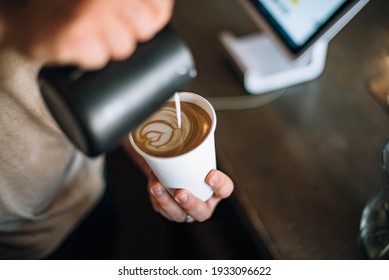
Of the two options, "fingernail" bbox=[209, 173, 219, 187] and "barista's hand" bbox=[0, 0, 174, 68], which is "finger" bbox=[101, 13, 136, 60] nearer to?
"barista's hand" bbox=[0, 0, 174, 68]

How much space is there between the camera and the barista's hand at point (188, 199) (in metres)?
0.69

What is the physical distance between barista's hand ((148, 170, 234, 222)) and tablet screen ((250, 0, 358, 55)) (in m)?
0.35

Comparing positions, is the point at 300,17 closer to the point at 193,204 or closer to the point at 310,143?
the point at 310,143

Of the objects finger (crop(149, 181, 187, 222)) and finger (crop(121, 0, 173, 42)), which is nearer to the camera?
finger (crop(121, 0, 173, 42))

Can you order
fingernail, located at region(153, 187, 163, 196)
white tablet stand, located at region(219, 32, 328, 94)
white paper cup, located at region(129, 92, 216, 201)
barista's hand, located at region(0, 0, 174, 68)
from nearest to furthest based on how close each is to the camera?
barista's hand, located at region(0, 0, 174, 68) → white paper cup, located at region(129, 92, 216, 201) → fingernail, located at region(153, 187, 163, 196) → white tablet stand, located at region(219, 32, 328, 94)

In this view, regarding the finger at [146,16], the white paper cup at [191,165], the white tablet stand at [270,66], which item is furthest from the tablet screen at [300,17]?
the finger at [146,16]

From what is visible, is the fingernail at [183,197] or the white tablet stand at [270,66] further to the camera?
the white tablet stand at [270,66]

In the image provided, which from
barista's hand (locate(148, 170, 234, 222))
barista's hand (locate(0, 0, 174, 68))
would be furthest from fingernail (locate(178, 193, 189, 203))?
barista's hand (locate(0, 0, 174, 68))

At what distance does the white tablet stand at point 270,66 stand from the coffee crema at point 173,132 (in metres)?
0.35

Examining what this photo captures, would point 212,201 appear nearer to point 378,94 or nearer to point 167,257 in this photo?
point 378,94

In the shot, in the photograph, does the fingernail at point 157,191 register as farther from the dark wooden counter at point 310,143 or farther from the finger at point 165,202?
Result: the dark wooden counter at point 310,143

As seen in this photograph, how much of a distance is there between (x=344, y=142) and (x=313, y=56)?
225 millimetres

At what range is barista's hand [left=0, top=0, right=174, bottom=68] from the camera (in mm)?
378
